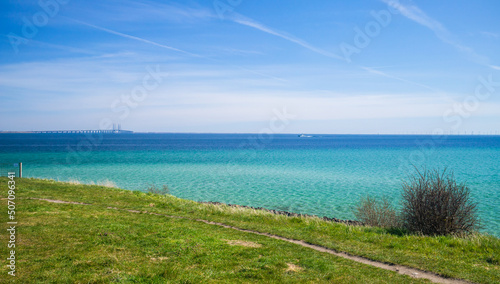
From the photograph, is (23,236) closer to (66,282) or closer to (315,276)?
(66,282)

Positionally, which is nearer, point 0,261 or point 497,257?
point 0,261

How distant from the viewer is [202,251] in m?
11.1

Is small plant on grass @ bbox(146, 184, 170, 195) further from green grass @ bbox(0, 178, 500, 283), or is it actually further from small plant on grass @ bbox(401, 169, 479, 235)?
small plant on grass @ bbox(401, 169, 479, 235)

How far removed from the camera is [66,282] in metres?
8.37

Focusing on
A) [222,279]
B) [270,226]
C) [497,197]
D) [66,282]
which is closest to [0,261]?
[66,282]

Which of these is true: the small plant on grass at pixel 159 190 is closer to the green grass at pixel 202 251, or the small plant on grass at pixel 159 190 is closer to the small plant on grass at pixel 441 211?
the green grass at pixel 202 251

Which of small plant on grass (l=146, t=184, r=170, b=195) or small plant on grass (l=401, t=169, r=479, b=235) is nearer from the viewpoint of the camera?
small plant on grass (l=401, t=169, r=479, b=235)

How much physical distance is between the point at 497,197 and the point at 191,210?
32901 millimetres

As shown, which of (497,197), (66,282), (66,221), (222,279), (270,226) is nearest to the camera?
(66,282)

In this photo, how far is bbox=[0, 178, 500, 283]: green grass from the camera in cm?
915

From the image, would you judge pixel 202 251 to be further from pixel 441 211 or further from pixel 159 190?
pixel 159 190

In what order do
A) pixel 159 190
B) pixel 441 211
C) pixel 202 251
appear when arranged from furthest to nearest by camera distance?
pixel 159 190, pixel 441 211, pixel 202 251

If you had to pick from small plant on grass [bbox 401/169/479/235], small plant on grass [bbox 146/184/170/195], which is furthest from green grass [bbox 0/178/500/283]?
small plant on grass [bbox 146/184/170/195]

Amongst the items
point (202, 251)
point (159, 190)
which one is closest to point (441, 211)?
point (202, 251)
